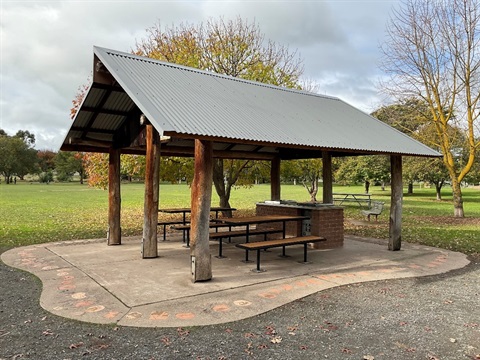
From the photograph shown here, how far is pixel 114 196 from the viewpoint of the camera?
9.80 m

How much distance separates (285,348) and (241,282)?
2.55 m

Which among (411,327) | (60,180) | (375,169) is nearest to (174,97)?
(411,327)

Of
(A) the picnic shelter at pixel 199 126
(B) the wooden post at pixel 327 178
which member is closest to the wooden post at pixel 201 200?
(A) the picnic shelter at pixel 199 126

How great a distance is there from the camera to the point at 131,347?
159 inches

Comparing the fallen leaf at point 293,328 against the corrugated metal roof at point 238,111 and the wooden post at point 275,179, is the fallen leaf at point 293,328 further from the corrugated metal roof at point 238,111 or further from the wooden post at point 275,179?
the wooden post at point 275,179

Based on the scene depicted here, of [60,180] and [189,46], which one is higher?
[189,46]

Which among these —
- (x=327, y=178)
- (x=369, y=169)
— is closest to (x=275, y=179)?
(x=327, y=178)

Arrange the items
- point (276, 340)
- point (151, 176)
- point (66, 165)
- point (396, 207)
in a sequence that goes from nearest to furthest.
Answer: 1. point (276, 340)
2. point (151, 176)
3. point (396, 207)
4. point (66, 165)

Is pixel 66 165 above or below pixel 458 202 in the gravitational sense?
above

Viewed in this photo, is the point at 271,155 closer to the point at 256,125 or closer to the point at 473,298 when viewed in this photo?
the point at 256,125

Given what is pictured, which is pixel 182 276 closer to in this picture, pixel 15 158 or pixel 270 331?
pixel 270 331

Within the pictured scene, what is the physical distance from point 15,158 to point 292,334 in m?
79.7

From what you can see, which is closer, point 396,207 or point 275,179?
point 396,207

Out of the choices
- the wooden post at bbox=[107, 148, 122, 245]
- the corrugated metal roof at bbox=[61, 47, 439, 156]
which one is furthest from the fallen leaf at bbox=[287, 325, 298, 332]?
the wooden post at bbox=[107, 148, 122, 245]
